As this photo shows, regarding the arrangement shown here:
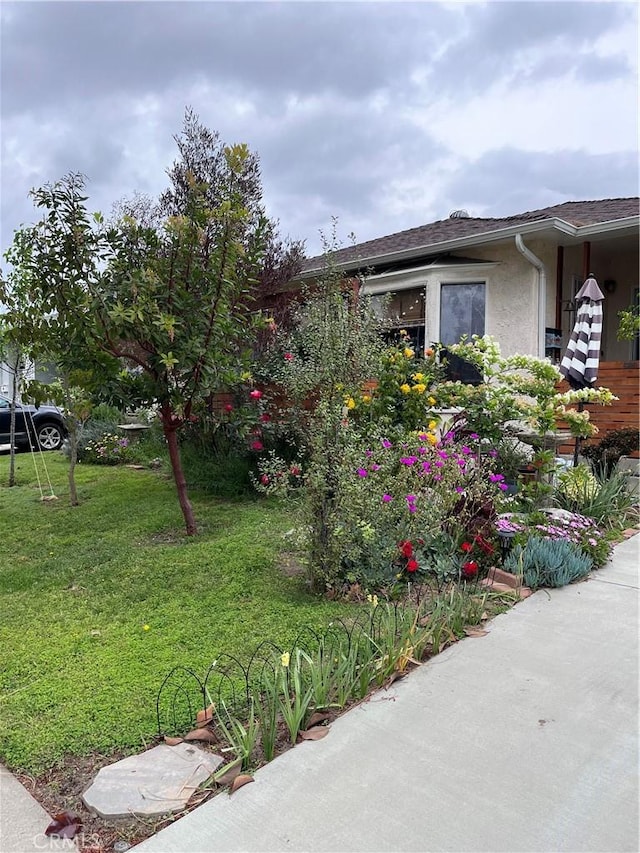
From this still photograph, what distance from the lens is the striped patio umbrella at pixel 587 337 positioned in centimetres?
719

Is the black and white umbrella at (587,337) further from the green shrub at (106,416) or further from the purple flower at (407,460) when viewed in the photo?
the green shrub at (106,416)

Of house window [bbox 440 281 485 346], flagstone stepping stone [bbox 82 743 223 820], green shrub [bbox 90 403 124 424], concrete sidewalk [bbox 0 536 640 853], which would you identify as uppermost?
house window [bbox 440 281 485 346]

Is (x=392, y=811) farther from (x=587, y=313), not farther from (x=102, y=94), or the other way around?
(x=102, y=94)

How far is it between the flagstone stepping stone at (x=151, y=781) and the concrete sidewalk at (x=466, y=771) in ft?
0.40

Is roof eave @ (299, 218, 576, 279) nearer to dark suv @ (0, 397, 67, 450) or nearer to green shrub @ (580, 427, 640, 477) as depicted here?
green shrub @ (580, 427, 640, 477)

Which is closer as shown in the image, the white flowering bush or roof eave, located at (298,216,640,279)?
the white flowering bush

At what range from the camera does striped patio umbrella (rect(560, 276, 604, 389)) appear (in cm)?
719

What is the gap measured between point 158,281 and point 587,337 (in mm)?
5239

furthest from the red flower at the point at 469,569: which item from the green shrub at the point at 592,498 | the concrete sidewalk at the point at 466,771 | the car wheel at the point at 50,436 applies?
the car wheel at the point at 50,436

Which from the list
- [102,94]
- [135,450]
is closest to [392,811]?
[102,94]

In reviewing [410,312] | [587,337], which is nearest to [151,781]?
[587,337]

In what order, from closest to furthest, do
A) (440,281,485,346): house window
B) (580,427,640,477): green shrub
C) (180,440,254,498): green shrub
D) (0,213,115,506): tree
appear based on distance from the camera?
(0,213,115,506): tree
(180,440,254,498): green shrub
(580,427,640,477): green shrub
(440,281,485,346): house window

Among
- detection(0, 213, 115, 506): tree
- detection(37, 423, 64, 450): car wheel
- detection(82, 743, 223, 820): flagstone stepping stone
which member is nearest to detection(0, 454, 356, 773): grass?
detection(82, 743, 223, 820): flagstone stepping stone

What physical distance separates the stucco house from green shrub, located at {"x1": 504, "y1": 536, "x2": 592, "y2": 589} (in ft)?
15.2
